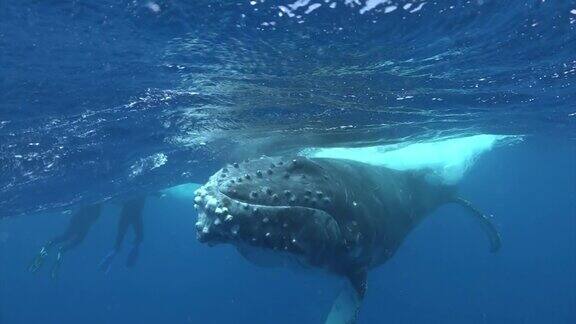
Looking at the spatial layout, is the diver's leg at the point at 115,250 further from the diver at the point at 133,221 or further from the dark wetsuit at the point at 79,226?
the dark wetsuit at the point at 79,226

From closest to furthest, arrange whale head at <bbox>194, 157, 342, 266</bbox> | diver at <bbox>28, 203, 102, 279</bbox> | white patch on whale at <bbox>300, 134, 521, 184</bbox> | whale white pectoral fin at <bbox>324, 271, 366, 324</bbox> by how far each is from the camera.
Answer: whale head at <bbox>194, 157, 342, 266</bbox> < whale white pectoral fin at <bbox>324, 271, 366, 324</bbox> < white patch on whale at <bbox>300, 134, 521, 184</bbox> < diver at <bbox>28, 203, 102, 279</bbox>

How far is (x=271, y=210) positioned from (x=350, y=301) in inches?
126

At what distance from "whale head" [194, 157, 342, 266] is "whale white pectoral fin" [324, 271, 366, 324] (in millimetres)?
1336

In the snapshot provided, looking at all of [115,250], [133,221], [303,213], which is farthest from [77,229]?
[303,213]

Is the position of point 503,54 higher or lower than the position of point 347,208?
higher

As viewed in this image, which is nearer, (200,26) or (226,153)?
(200,26)

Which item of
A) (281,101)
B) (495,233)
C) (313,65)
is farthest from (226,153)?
(495,233)

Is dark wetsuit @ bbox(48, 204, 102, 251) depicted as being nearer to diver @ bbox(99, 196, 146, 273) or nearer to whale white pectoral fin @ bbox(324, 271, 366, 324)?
diver @ bbox(99, 196, 146, 273)

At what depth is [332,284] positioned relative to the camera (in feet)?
31.0

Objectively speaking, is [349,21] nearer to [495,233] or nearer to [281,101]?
[281,101]

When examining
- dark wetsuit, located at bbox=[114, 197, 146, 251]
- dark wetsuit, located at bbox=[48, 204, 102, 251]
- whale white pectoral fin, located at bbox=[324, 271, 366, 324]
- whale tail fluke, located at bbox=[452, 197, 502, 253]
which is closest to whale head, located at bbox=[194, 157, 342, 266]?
whale white pectoral fin, located at bbox=[324, 271, 366, 324]

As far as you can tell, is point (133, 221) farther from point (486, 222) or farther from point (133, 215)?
point (486, 222)

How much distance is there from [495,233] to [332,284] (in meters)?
13.3

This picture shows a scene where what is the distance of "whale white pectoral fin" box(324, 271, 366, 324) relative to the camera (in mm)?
9141
